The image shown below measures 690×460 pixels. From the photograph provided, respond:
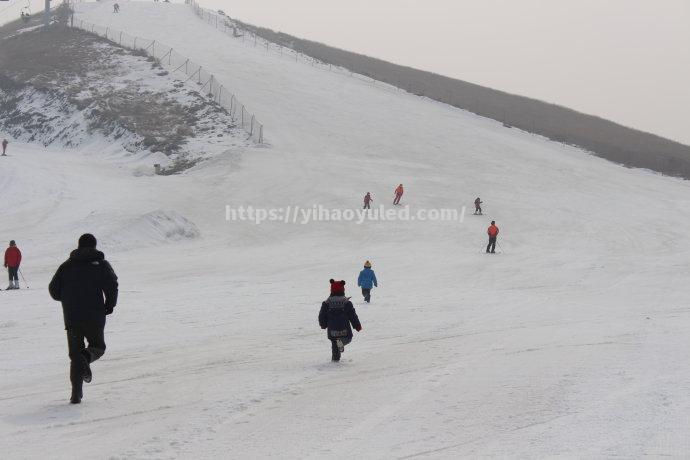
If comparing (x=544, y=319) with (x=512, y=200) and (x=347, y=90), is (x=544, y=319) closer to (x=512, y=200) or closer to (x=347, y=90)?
(x=512, y=200)

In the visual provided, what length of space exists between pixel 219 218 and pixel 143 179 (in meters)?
8.60

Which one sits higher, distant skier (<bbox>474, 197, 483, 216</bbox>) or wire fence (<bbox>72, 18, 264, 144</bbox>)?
wire fence (<bbox>72, 18, 264, 144</bbox>)

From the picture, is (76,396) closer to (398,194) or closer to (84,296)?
(84,296)

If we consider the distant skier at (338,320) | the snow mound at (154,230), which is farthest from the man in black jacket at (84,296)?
the snow mound at (154,230)

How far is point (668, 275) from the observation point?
2627cm

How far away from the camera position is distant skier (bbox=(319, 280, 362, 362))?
442 inches

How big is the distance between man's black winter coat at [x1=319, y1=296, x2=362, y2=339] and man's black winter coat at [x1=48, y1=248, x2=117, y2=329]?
391 centimetres

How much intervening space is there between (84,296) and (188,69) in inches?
2384

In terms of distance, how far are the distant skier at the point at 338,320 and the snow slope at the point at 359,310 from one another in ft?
1.28

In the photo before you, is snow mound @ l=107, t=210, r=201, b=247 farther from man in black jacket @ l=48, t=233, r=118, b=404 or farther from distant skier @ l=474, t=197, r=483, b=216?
man in black jacket @ l=48, t=233, r=118, b=404

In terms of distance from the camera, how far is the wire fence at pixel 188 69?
5531cm

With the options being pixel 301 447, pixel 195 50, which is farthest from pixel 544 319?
pixel 195 50

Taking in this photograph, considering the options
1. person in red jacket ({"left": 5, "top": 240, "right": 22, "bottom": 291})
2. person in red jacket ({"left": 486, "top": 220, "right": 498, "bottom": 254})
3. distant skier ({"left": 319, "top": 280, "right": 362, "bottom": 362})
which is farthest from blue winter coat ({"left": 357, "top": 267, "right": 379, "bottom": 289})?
person in red jacket ({"left": 486, "top": 220, "right": 498, "bottom": 254})

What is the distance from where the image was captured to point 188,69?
65938 mm
